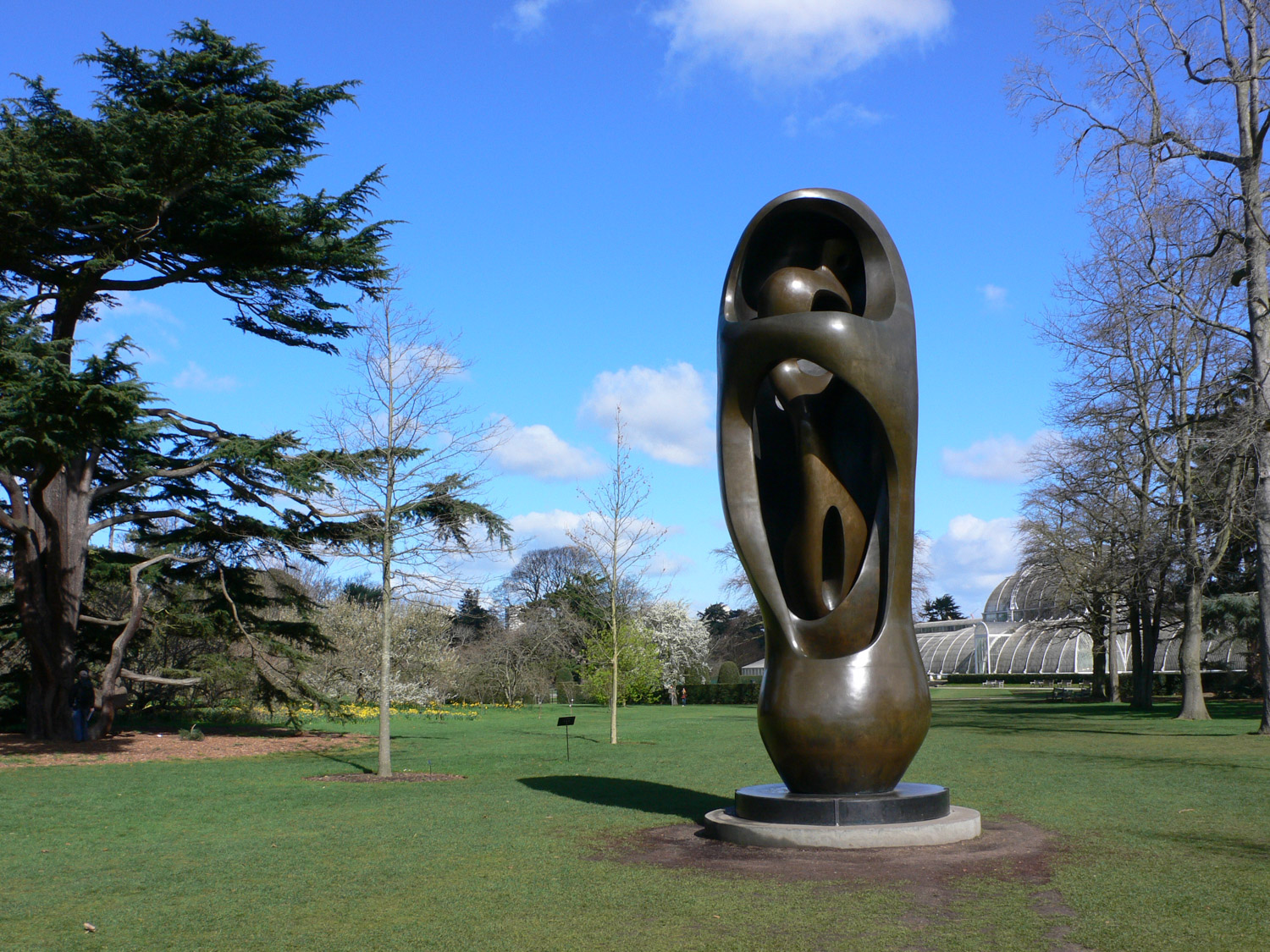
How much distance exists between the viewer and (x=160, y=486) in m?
23.2

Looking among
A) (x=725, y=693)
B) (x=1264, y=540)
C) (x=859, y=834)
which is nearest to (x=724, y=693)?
(x=725, y=693)

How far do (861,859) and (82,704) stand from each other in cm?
1876

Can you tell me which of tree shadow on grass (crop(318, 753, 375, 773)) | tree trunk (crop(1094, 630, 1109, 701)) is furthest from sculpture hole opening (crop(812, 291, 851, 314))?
tree trunk (crop(1094, 630, 1109, 701))

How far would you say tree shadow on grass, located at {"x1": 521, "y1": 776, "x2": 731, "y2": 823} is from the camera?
12031mm

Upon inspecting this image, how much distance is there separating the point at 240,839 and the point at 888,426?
7.51m

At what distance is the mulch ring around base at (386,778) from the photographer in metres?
15.8

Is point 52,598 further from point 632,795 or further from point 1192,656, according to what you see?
point 1192,656

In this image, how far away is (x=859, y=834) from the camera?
8.89 m

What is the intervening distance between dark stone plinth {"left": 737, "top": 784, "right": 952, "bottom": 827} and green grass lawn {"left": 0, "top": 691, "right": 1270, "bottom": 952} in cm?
119

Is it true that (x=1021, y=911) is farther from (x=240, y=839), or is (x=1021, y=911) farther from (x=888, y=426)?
(x=240, y=839)

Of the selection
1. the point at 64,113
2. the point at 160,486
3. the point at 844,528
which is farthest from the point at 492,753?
the point at 64,113

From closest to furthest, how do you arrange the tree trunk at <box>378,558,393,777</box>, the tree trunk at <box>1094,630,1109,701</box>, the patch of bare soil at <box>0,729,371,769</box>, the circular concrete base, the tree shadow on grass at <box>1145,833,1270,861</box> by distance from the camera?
the tree shadow on grass at <box>1145,833,1270,861</box>, the circular concrete base, the tree trunk at <box>378,558,393,777</box>, the patch of bare soil at <box>0,729,371,769</box>, the tree trunk at <box>1094,630,1109,701</box>

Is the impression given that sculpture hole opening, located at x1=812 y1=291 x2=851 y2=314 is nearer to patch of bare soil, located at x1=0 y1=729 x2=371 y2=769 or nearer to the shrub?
patch of bare soil, located at x1=0 y1=729 x2=371 y2=769

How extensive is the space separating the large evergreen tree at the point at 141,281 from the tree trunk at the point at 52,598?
3 cm
